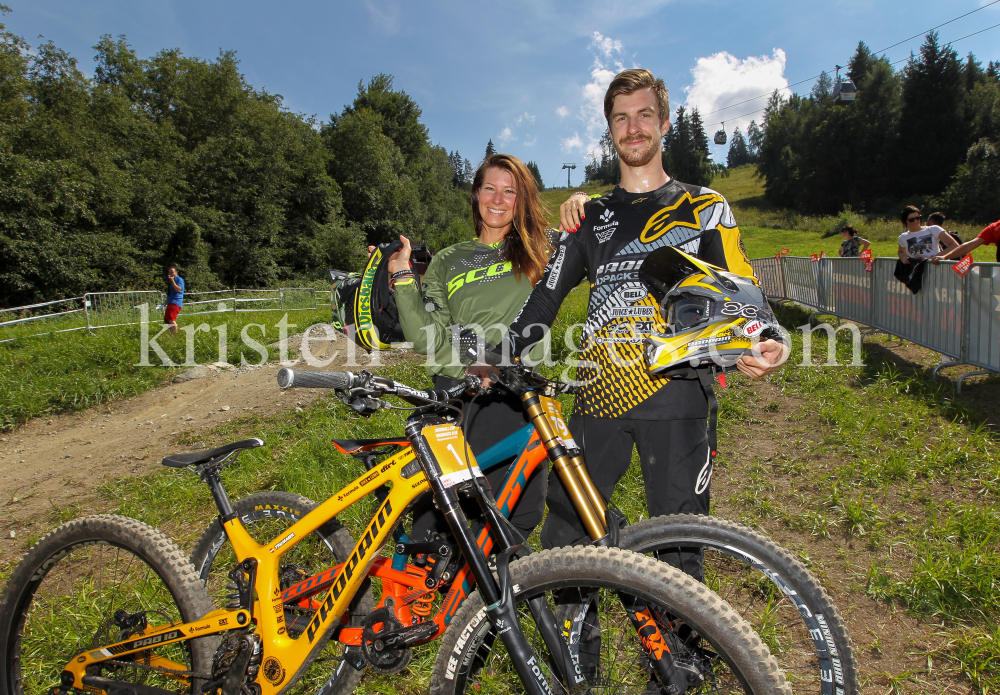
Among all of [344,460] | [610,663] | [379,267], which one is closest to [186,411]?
[344,460]

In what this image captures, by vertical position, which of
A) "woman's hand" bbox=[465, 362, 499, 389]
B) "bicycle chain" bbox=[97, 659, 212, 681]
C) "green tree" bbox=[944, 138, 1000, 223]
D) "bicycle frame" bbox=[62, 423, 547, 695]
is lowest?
"bicycle chain" bbox=[97, 659, 212, 681]

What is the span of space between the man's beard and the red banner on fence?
6.29 meters

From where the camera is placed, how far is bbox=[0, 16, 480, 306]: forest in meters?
26.6

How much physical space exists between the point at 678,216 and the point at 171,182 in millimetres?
42273

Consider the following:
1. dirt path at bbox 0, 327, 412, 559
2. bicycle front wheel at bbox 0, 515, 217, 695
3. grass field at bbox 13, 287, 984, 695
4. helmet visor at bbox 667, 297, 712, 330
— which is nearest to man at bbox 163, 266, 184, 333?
Result: dirt path at bbox 0, 327, 412, 559

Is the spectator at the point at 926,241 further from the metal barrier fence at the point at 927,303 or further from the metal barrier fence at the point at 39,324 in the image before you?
the metal barrier fence at the point at 39,324

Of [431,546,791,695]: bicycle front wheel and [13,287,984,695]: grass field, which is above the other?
Result: [431,546,791,695]: bicycle front wheel

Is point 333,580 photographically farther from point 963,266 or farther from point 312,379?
point 963,266

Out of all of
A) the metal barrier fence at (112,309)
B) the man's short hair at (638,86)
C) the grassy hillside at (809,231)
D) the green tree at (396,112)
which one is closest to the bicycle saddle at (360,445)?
the man's short hair at (638,86)

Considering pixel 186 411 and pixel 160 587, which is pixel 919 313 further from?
pixel 186 411

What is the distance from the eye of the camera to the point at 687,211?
7.27 ft

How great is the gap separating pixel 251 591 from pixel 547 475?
4.68 feet

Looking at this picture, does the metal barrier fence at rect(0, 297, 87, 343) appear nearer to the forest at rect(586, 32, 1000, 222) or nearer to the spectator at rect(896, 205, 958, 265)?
the spectator at rect(896, 205, 958, 265)

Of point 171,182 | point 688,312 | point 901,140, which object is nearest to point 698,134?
point 901,140
